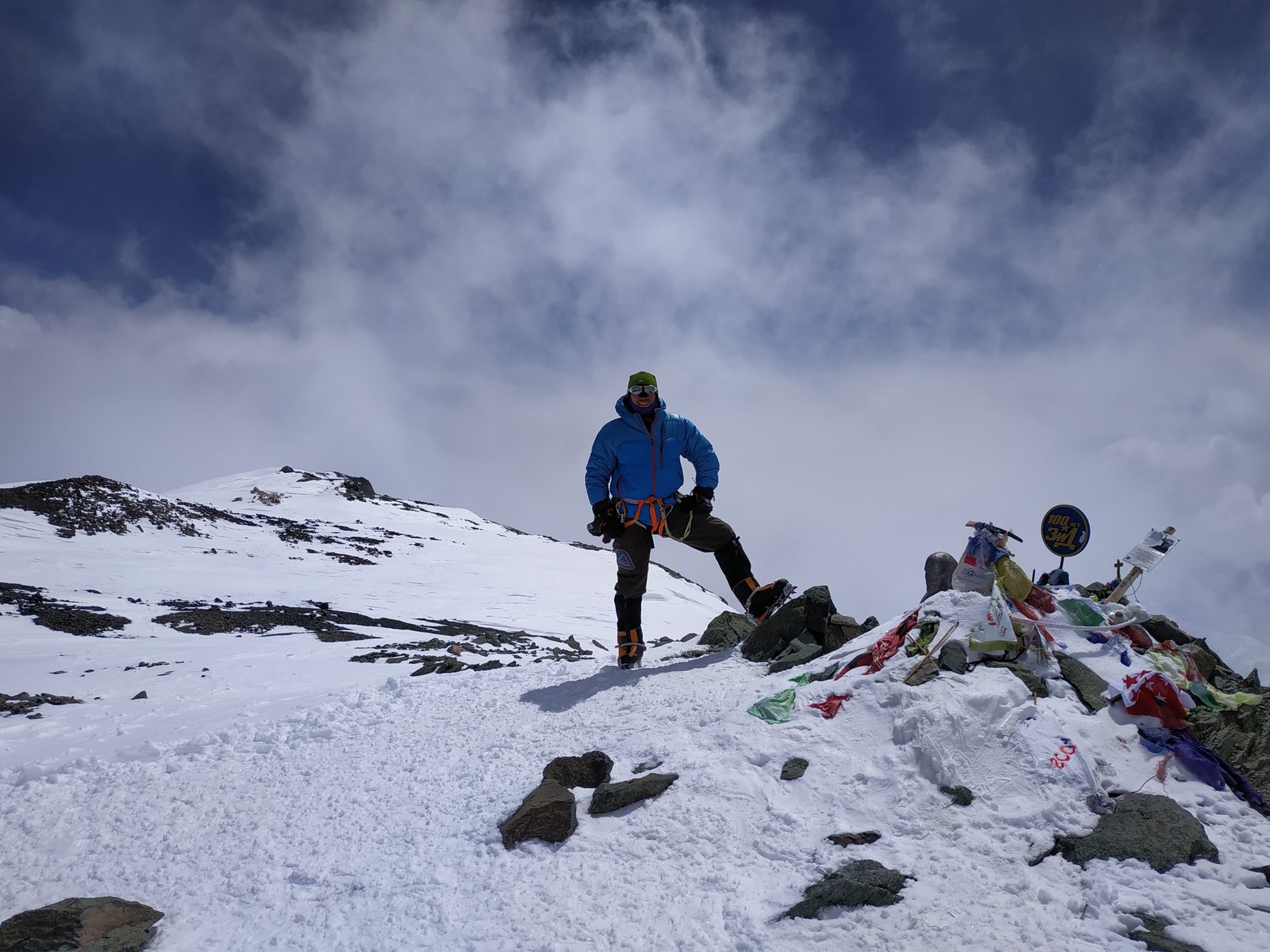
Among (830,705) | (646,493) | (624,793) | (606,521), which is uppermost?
(646,493)

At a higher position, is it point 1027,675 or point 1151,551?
point 1151,551

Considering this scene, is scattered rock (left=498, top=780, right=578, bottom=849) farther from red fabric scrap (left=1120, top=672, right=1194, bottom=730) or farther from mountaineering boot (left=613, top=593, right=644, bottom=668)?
red fabric scrap (left=1120, top=672, right=1194, bottom=730)

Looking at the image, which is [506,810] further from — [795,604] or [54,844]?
[795,604]

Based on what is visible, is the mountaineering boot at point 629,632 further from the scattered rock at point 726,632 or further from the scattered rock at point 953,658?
the scattered rock at point 953,658

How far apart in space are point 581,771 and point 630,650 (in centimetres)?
253

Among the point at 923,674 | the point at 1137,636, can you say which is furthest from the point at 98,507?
the point at 1137,636

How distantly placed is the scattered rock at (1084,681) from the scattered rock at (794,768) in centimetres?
186

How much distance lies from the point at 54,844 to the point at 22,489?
76.0 feet

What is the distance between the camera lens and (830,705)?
187 inches

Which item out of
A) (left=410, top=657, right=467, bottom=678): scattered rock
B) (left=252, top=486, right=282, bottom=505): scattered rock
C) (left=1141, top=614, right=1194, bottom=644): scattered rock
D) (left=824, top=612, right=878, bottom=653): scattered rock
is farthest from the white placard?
(left=252, top=486, right=282, bottom=505): scattered rock

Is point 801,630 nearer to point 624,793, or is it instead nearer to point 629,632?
point 629,632

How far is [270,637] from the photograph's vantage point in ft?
37.0

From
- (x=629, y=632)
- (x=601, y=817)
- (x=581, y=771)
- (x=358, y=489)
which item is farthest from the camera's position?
(x=358, y=489)

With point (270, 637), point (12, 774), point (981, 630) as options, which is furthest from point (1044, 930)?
point (270, 637)
